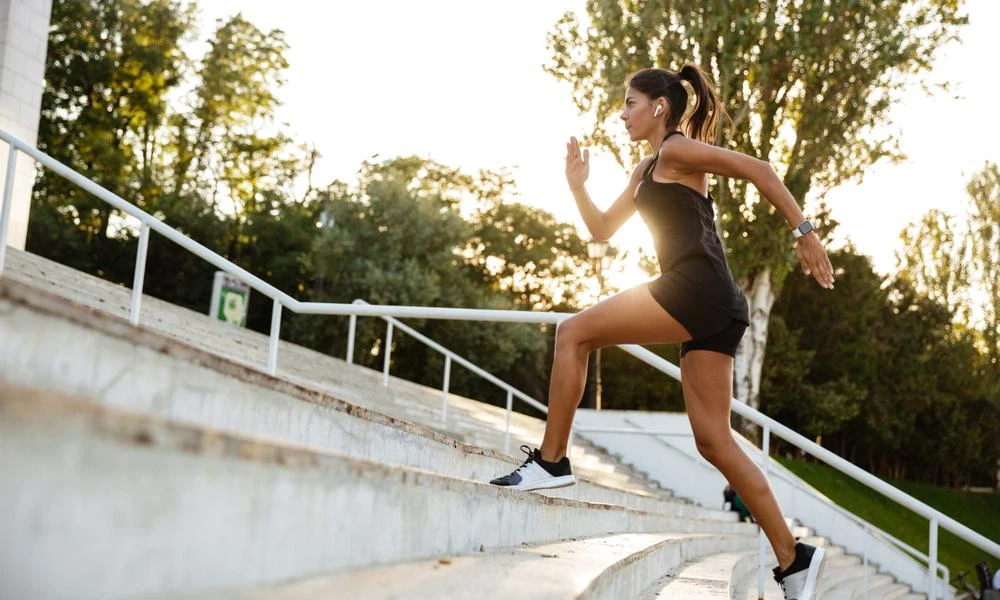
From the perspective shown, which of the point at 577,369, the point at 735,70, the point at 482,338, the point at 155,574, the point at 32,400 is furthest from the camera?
the point at 482,338

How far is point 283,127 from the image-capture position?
30234 mm

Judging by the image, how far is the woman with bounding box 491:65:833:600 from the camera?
3.19m

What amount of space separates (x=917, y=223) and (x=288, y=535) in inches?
1417

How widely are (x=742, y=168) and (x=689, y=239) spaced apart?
31 cm

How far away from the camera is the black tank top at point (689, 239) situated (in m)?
3.19

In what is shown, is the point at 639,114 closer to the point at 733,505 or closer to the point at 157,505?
the point at 157,505

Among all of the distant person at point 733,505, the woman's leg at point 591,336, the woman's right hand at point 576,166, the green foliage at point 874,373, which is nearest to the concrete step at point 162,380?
the woman's leg at point 591,336

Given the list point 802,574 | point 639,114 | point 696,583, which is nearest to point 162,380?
point 639,114

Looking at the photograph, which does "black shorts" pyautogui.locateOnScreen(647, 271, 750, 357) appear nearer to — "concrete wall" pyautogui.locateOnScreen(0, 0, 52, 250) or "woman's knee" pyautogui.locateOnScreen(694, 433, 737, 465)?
"woman's knee" pyautogui.locateOnScreen(694, 433, 737, 465)

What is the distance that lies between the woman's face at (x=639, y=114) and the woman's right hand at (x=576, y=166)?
12.9 inches

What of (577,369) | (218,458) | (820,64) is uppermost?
(820,64)

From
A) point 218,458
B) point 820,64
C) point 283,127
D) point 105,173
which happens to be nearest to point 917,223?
point 820,64

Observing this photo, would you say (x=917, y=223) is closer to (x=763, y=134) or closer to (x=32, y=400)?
(x=763, y=134)

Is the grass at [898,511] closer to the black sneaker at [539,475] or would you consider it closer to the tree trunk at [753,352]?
the tree trunk at [753,352]
